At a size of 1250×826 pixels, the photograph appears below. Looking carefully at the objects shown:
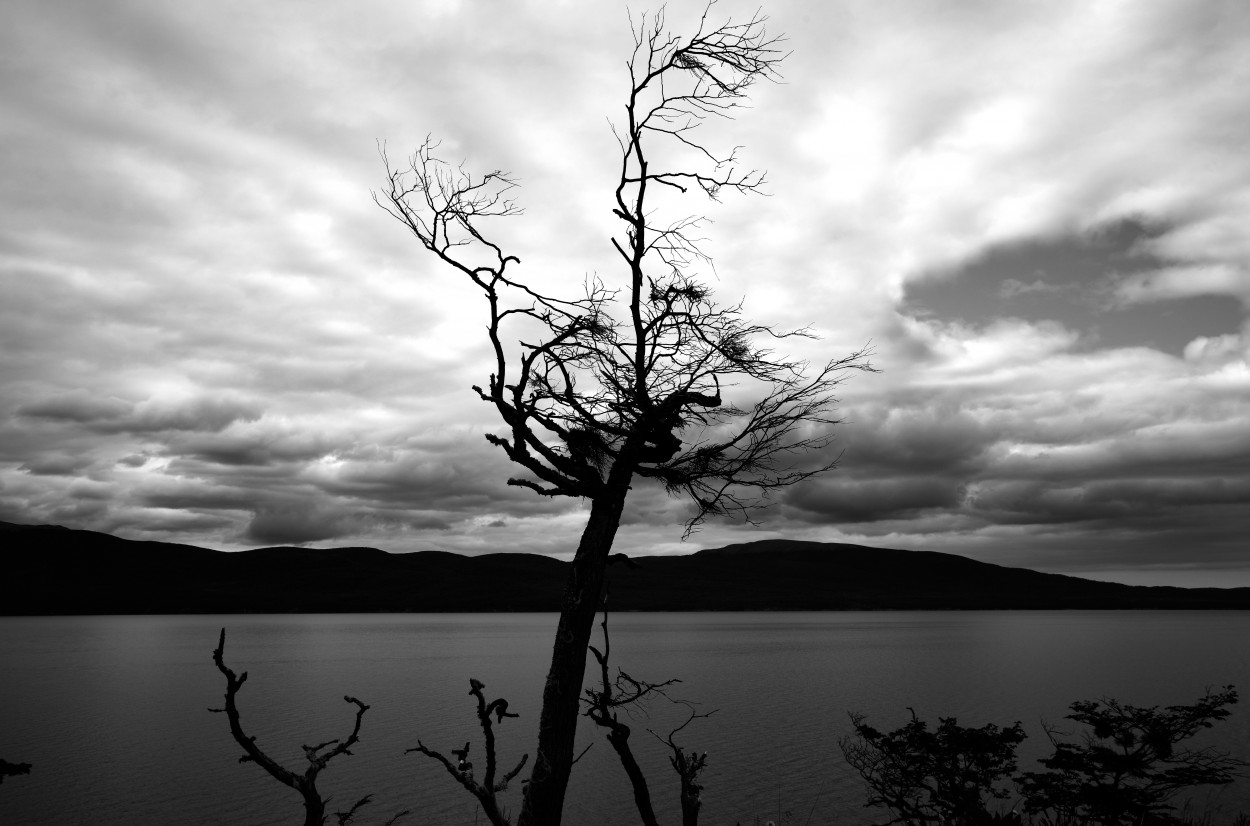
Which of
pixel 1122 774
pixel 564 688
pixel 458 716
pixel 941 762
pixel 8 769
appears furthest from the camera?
pixel 458 716

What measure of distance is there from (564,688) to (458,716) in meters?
49.7

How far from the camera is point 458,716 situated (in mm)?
54719

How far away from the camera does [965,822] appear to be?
14.2 meters

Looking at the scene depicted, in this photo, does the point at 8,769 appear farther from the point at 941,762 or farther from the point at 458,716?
the point at 458,716

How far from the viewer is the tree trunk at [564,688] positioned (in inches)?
332

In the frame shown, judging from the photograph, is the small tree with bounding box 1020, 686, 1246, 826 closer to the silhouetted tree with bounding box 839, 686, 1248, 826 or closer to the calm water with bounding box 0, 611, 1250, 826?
the silhouetted tree with bounding box 839, 686, 1248, 826

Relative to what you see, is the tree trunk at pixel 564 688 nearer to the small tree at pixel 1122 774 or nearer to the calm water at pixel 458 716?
the small tree at pixel 1122 774

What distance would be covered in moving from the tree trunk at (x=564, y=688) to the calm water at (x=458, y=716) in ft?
77.3

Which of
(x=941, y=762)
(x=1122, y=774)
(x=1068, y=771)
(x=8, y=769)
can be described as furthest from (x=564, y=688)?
A: (x=1122, y=774)

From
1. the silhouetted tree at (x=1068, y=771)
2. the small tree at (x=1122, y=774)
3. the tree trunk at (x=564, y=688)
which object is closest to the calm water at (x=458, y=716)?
the silhouetted tree at (x=1068, y=771)

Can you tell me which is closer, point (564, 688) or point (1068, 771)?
point (564, 688)

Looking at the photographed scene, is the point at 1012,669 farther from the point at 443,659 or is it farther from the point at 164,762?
the point at 164,762

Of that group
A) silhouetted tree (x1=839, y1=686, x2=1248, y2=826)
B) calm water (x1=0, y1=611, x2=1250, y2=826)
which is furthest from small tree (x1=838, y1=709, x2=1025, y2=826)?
calm water (x1=0, y1=611, x2=1250, y2=826)

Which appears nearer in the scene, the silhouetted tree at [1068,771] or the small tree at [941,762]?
the silhouetted tree at [1068,771]
